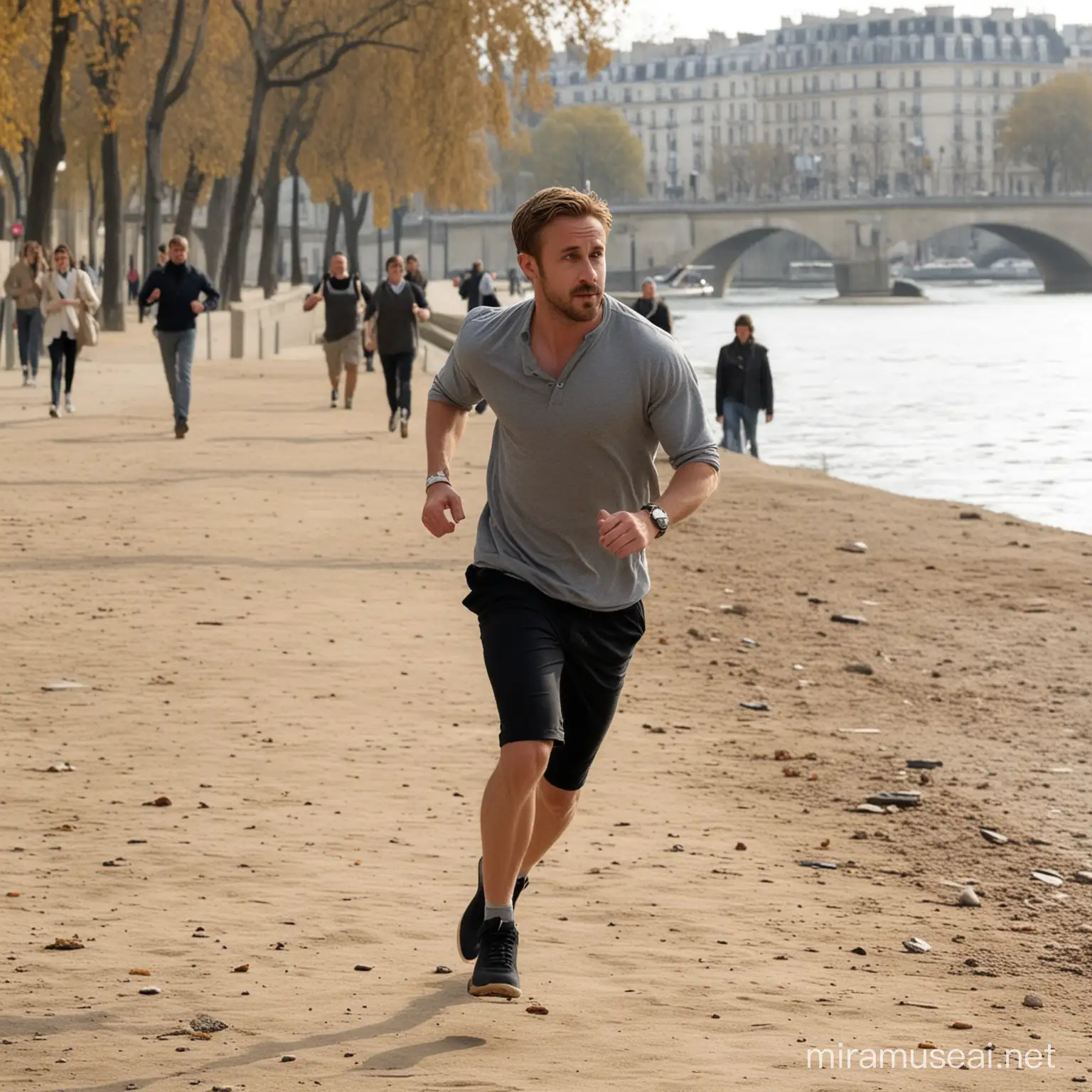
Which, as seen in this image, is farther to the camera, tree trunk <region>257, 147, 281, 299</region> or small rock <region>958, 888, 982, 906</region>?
tree trunk <region>257, 147, 281, 299</region>

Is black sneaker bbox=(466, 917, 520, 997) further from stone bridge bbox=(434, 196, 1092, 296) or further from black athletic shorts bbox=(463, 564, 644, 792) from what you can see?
stone bridge bbox=(434, 196, 1092, 296)

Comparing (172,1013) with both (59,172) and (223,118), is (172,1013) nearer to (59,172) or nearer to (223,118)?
(223,118)

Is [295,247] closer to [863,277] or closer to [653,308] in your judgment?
[653,308]

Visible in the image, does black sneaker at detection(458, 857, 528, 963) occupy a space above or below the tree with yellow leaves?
below

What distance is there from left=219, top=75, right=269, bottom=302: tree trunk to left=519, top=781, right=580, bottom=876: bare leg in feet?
114

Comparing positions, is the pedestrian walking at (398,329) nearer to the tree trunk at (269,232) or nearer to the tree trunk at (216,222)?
the tree trunk at (269,232)

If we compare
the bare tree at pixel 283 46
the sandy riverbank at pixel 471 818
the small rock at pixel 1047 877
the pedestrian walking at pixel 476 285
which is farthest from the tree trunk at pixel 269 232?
the small rock at pixel 1047 877

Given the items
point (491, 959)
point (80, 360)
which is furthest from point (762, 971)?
point (80, 360)

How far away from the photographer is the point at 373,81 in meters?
45.6

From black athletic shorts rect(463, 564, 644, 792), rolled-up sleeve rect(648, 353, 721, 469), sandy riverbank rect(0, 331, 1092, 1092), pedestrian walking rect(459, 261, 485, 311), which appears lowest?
sandy riverbank rect(0, 331, 1092, 1092)

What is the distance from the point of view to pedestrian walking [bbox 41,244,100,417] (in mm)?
21594

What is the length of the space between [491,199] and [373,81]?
128 meters

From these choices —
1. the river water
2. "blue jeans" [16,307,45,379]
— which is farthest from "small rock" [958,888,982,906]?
"blue jeans" [16,307,45,379]

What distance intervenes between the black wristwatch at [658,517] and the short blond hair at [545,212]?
0.62 metres
